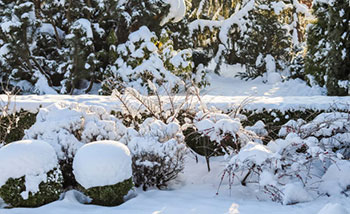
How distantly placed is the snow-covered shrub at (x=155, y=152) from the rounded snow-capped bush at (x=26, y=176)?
94 cm

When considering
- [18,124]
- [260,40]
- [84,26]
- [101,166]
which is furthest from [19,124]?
[260,40]

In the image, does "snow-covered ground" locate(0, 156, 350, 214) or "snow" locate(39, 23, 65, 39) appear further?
"snow" locate(39, 23, 65, 39)

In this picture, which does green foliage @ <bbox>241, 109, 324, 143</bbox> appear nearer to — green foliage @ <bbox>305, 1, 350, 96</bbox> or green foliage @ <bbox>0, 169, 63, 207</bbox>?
green foliage @ <bbox>0, 169, 63, 207</bbox>

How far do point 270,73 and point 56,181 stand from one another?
448 inches

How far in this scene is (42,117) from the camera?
465cm

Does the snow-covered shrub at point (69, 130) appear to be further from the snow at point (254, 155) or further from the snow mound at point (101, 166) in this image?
the snow at point (254, 155)

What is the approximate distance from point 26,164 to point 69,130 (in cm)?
93

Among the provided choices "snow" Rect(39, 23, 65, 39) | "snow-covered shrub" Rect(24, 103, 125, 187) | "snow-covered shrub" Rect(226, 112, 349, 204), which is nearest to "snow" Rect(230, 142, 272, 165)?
"snow-covered shrub" Rect(226, 112, 349, 204)

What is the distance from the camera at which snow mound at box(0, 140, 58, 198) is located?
3643 mm

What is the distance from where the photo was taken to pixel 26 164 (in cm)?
366

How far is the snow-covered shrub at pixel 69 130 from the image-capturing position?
436 cm

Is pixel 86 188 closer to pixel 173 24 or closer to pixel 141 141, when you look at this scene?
pixel 141 141

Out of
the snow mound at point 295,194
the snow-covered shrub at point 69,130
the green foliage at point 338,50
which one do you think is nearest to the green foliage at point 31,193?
the snow-covered shrub at point 69,130

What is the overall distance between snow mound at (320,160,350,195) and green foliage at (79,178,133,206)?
2.19 metres
